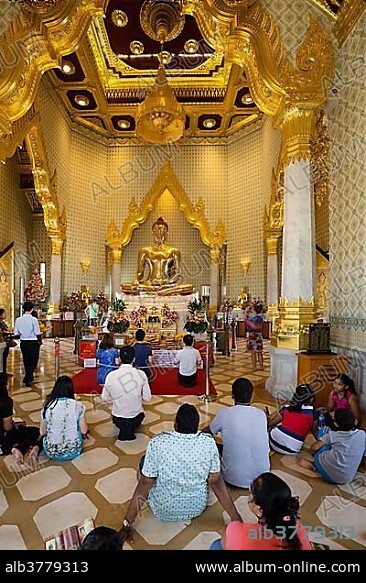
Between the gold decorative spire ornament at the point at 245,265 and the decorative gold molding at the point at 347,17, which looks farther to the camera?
the gold decorative spire ornament at the point at 245,265

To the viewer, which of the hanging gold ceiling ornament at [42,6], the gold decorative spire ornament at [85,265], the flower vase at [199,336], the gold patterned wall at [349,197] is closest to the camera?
the gold patterned wall at [349,197]

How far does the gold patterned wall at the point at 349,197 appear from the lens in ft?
15.1

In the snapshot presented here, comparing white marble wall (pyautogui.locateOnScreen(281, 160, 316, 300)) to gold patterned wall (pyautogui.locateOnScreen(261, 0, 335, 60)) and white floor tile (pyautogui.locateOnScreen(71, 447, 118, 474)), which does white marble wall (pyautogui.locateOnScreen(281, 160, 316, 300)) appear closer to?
gold patterned wall (pyautogui.locateOnScreen(261, 0, 335, 60))

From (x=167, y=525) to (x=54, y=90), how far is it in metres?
13.4

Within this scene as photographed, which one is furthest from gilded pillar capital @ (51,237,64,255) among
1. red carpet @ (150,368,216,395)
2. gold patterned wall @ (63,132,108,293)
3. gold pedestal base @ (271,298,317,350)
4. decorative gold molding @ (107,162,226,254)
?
gold pedestal base @ (271,298,317,350)

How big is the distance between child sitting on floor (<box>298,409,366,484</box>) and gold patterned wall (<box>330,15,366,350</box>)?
1.93 meters

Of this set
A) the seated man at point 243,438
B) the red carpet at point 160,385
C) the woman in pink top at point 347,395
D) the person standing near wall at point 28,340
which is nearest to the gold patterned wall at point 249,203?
the red carpet at point 160,385

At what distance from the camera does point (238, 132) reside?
1481cm

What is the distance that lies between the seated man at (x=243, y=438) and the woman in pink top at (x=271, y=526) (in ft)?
3.56

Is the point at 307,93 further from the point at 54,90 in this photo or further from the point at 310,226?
the point at 54,90

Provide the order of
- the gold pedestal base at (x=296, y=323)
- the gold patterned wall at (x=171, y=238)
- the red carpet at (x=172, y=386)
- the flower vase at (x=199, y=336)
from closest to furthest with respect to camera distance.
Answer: the gold pedestal base at (x=296, y=323)
the red carpet at (x=172, y=386)
the flower vase at (x=199, y=336)
the gold patterned wall at (x=171, y=238)

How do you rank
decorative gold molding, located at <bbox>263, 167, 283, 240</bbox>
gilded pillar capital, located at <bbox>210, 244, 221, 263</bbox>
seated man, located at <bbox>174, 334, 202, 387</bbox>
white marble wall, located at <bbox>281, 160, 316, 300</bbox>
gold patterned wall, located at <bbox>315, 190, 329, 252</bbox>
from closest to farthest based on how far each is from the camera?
1. white marble wall, located at <bbox>281, 160, 316, 300</bbox>
2. seated man, located at <bbox>174, 334, 202, 387</bbox>
3. gold patterned wall, located at <bbox>315, 190, 329, 252</bbox>
4. decorative gold molding, located at <bbox>263, 167, 283, 240</bbox>
5. gilded pillar capital, located at <bbox>210, 244, 221, 263</bbox>

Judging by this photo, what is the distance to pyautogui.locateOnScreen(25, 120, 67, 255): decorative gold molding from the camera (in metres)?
10.1

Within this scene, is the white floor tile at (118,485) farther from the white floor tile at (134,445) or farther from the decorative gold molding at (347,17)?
the decorative gold molding at (347,17)
